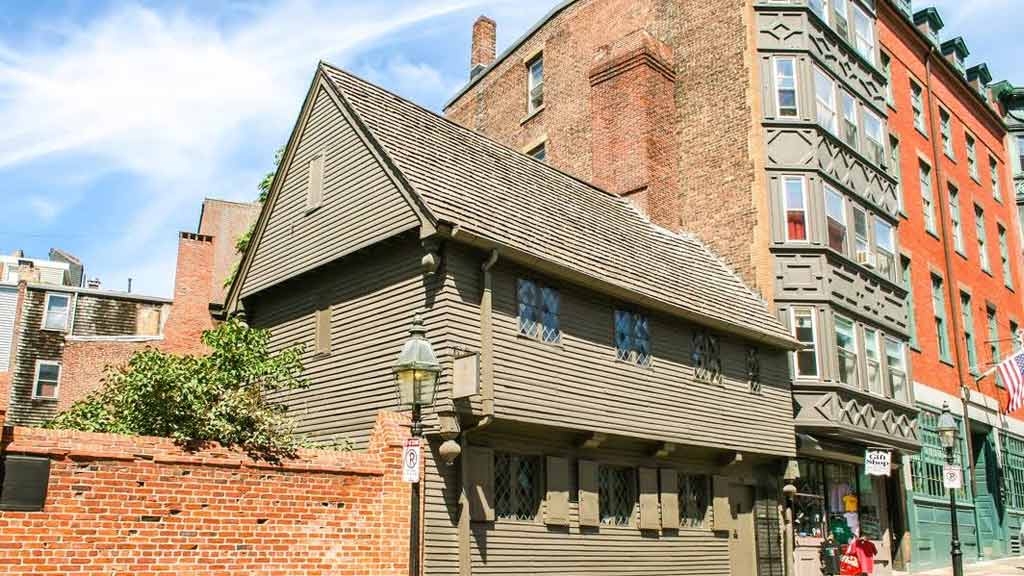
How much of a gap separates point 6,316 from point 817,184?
43.7 metres

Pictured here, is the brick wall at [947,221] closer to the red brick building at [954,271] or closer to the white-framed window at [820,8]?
the red brick building at [954,271]

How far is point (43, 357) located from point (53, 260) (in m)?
23.8

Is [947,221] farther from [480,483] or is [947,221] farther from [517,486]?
[480,483]

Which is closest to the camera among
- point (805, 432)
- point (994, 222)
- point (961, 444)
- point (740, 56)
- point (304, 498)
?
point (304, 498)

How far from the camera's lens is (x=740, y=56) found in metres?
24.4

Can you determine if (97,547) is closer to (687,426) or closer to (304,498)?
(304,498)

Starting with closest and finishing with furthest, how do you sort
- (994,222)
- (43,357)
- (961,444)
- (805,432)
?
(805,432), (961,444), (994,222), (43,357)

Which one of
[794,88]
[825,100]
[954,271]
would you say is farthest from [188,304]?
[954,271]

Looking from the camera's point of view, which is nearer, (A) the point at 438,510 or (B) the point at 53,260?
(A) the point at 438,510

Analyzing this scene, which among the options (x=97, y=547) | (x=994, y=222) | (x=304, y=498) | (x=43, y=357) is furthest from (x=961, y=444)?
(x=43, y=357)

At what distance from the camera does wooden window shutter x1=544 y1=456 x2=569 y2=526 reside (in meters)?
15.6

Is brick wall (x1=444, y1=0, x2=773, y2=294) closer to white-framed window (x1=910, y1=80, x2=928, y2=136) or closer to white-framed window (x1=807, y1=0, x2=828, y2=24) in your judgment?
white-framed window (x1=807, y1=0, x2=828, y2=24)

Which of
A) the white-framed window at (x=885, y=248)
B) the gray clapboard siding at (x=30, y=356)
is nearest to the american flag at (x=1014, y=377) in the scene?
the white-framed window at (x=885, y=248)

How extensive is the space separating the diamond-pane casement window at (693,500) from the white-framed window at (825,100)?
9.92 meters
